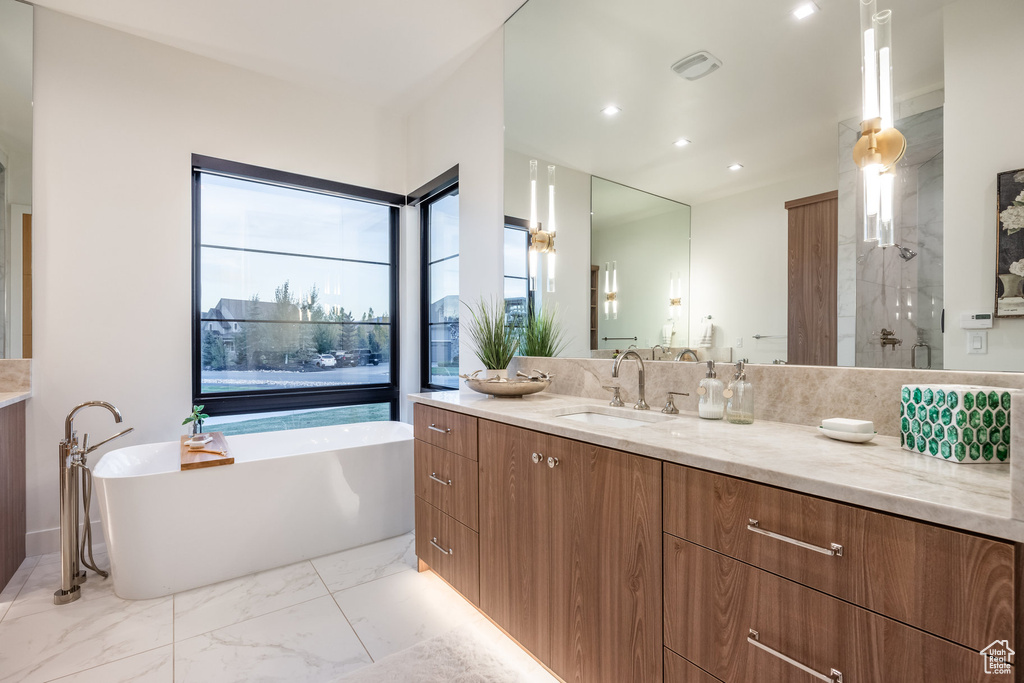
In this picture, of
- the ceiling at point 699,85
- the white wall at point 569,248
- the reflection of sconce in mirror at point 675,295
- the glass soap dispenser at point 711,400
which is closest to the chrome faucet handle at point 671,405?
the glass soap dispenser at point 711,400

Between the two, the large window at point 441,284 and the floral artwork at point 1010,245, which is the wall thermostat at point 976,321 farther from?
the large window at point 441,284

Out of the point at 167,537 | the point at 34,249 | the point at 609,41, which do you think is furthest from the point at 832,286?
the point at 34,249

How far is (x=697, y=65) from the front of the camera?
5.64ft

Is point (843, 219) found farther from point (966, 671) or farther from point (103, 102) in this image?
point (103, 102)

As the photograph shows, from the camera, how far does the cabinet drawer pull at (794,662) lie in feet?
2.75

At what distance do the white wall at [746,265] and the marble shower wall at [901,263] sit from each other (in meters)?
0.15

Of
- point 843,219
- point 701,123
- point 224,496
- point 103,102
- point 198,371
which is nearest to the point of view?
point 843,219

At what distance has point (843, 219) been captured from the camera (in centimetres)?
137

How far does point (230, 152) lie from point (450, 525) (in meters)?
2.79

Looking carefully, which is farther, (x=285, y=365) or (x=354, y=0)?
A: (x=285, y=365)

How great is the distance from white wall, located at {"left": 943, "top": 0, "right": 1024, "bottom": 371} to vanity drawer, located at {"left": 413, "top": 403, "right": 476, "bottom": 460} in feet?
4.85

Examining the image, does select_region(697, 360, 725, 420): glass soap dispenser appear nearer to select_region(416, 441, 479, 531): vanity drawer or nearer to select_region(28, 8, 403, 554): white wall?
select_region(416, 441, 479, 531): vanity drawer

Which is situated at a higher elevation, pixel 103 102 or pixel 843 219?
pixel 103 102

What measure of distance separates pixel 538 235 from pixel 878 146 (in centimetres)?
152
